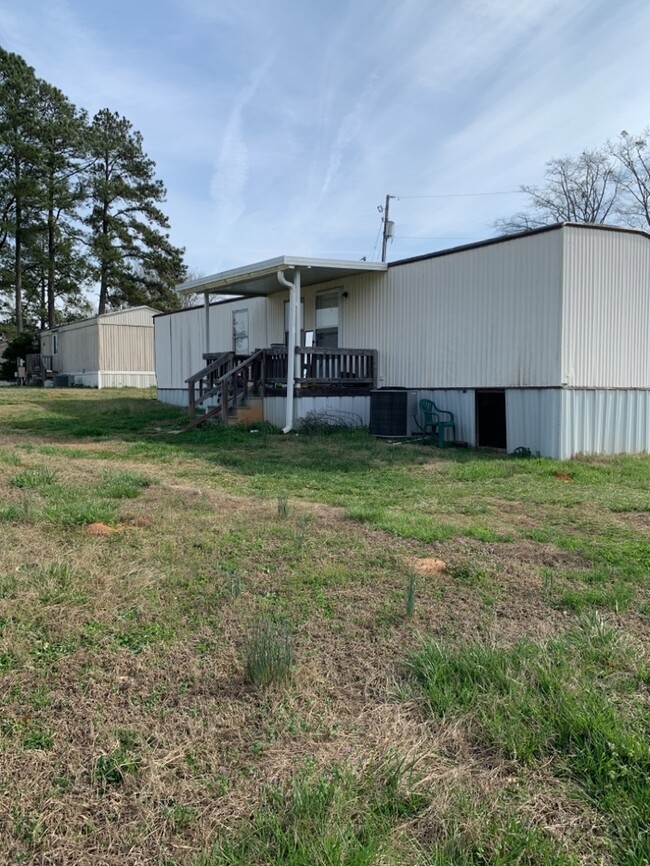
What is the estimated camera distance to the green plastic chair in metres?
10.5

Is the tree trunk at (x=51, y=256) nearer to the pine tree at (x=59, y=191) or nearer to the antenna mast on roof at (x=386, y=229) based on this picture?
the pine tree at (x=59, y=191)

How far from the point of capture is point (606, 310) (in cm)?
945

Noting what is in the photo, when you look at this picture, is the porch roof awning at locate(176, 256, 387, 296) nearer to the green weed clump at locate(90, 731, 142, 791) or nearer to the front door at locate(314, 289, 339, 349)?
the front door at locate(314, 289, 339, 349)

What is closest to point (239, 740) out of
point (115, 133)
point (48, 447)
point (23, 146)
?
point (48, 447)

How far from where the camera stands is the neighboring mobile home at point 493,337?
9.10m

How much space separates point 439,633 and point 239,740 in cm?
117

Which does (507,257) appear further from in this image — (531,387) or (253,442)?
(253,442)

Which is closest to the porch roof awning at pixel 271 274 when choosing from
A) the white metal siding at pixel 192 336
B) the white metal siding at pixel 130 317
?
the white metal siding at pixel 192 336

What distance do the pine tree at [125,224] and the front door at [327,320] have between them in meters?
22.2

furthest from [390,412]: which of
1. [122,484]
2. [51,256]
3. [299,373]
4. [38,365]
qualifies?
[51,256]

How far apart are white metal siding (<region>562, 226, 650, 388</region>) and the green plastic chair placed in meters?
2.20

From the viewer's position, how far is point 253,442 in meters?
10.1

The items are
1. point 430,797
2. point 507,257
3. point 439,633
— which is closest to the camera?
point 430,797

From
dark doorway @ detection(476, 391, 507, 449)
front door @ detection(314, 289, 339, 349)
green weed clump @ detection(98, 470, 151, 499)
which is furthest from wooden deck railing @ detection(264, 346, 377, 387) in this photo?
green weed clump @ detection(98, 470, 151, 499)
